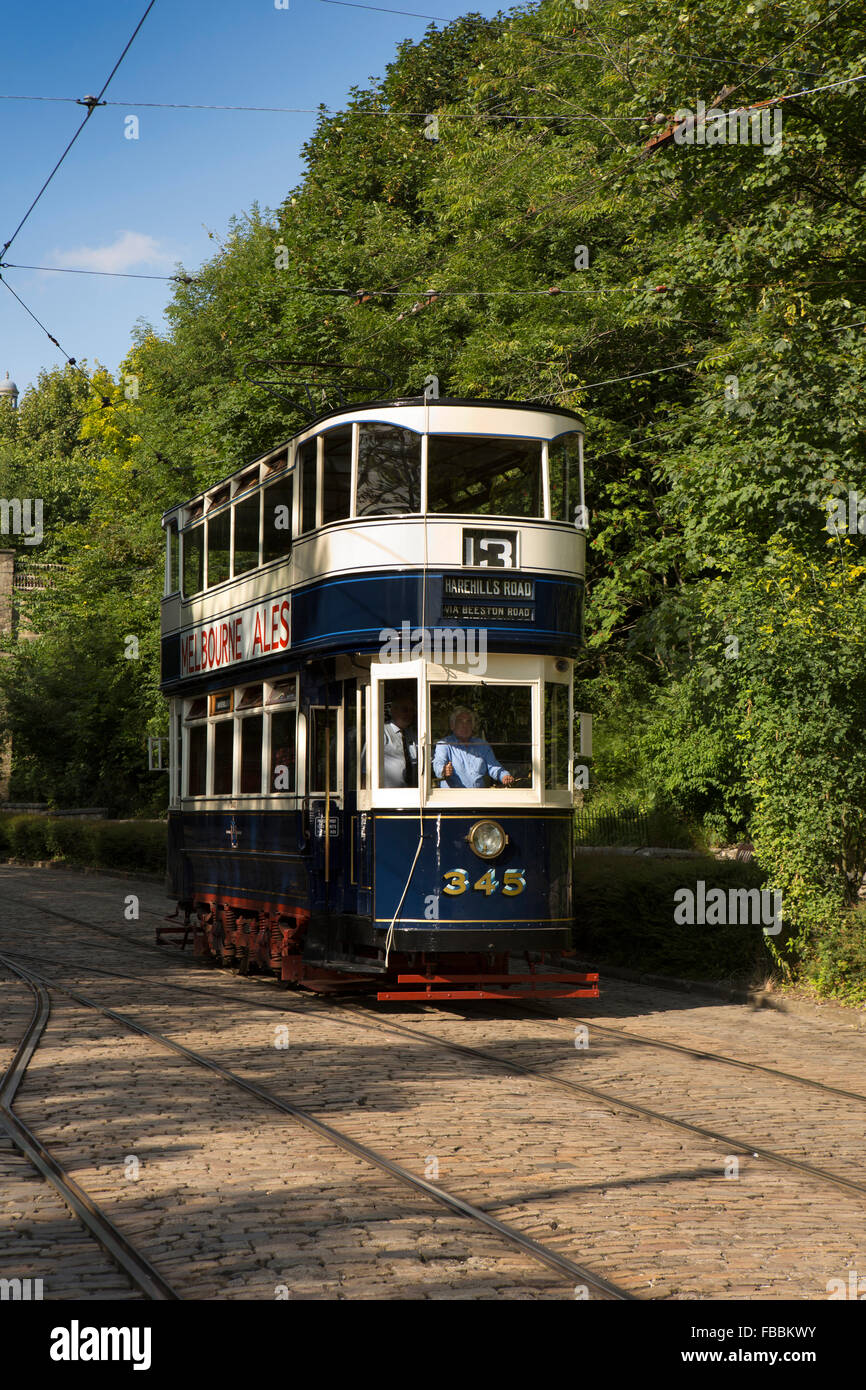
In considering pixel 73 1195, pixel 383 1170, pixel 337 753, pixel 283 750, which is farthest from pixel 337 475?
pixel 73 1195

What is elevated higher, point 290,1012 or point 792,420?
point 792,420

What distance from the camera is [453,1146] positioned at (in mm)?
8352

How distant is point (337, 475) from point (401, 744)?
106 inches

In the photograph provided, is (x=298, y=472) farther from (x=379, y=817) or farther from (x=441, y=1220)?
(x=441, y=1220)

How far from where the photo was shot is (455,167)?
1220 inches

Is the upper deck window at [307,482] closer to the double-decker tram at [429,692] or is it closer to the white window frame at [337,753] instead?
the double-decker tram at [429,692]

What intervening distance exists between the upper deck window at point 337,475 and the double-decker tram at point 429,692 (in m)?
0.02

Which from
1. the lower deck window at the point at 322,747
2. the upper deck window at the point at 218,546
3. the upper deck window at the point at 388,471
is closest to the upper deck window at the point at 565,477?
the upper deck window at the point at 388,471

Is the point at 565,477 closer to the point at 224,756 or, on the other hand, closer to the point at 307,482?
the point at 307,482

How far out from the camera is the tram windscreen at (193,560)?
60.8 feet

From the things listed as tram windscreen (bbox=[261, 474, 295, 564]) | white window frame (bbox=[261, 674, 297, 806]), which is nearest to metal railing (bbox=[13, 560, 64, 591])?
tram windscreen (bbox=[261, 474, 295, 564])

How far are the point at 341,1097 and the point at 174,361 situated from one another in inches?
1344

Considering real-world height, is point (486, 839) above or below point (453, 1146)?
above
